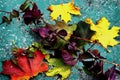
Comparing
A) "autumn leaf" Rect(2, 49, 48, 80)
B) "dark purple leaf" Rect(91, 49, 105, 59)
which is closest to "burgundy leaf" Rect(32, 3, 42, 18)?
"autumn leaf" Rect(2, 49, 48, 80)

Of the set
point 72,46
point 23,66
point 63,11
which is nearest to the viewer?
point 23,66

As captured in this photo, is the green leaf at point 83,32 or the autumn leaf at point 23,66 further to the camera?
the green leaf at point 83,32

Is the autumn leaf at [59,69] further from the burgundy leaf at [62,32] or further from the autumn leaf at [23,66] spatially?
the burgundy leaf at [62,32]

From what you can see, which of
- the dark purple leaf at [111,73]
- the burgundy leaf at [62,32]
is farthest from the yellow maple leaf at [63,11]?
the dark purple leaf at [111,73]

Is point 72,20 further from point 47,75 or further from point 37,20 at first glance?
point 47,75

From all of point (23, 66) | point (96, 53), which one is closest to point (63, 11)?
point (96, 53)

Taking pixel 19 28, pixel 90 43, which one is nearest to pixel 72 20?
pixel 90 43

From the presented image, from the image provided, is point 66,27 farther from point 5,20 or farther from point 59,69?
point 5,20
